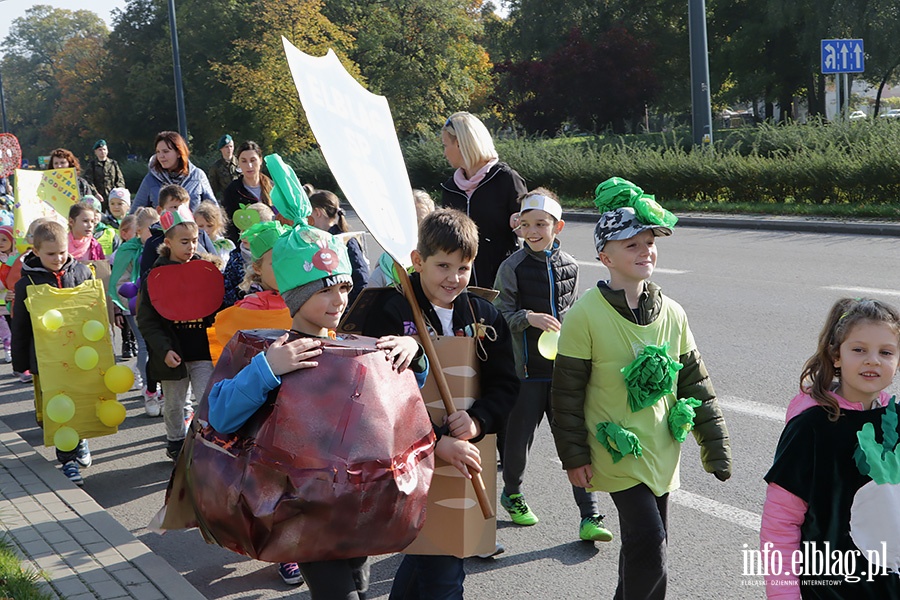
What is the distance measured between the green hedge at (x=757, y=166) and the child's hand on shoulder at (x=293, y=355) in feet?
54.3

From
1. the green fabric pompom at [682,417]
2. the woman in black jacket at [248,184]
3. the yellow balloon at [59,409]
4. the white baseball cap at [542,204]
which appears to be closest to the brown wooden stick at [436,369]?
the green fabric pompom at [682,417]

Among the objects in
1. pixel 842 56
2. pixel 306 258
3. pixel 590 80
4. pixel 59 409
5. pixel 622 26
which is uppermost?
pixel 622 26

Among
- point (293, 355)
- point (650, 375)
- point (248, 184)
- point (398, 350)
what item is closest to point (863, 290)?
point (248, 184)

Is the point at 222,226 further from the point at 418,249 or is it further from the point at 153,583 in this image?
the point at 418,249

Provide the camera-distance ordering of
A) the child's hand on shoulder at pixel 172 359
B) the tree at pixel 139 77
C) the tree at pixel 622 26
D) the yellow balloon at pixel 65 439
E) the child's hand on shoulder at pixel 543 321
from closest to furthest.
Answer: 1. the child's hand on shoulder at pixel 543 321
2. the child's hand on shoulder at pixel 172 359
3. the yellow balloon at pixel 65 439
4. the tree at pixel 622 26
5. the tree at pixel 139 77

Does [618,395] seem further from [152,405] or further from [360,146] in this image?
[152,405]

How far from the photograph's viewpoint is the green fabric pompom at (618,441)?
3467 millimetres

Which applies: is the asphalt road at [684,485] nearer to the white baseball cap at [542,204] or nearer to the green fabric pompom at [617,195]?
the white baseball cap at [542,204]

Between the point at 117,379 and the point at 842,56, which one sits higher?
the point at 842,56

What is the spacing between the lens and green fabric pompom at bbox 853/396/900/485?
2.73 m

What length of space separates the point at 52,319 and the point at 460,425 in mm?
3955

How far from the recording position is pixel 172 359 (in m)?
5.93

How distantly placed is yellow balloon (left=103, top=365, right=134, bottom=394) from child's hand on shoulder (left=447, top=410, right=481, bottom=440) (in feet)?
12.1

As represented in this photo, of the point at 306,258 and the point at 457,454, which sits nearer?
the point at 306,258
